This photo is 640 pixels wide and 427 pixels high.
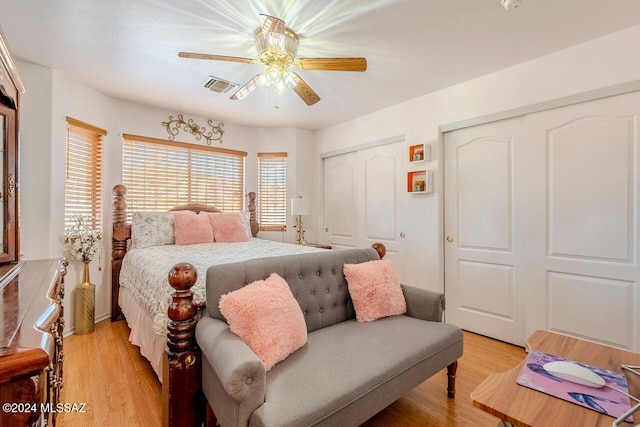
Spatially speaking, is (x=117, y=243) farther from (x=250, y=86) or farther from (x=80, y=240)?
(x=250, y=86)

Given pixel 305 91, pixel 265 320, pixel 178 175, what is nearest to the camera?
pixel 265 320

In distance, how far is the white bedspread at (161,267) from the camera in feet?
5.59

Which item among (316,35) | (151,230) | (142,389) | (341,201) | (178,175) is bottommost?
(142,389)

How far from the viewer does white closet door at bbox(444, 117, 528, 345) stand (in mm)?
2654

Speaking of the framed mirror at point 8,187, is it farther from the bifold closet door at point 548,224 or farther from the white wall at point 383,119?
the bifold closet door at point 548,224

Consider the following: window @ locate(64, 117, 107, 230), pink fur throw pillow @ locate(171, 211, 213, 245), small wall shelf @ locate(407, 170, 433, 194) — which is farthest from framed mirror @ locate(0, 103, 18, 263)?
small wall shelf @ locate(407, 170, 433, 194)

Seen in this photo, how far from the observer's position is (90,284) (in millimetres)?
2963

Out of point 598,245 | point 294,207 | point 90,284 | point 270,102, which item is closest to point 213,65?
point 270,102

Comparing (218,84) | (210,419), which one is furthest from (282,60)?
(210,419)

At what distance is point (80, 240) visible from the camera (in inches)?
112

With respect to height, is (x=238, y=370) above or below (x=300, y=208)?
below

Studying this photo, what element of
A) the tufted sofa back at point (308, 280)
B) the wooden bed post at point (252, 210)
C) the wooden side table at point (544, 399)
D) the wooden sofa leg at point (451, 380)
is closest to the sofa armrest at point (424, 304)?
the wooden sofa leg at point (451, 380)

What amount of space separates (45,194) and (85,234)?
50cm

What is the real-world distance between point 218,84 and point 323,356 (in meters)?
2.70
